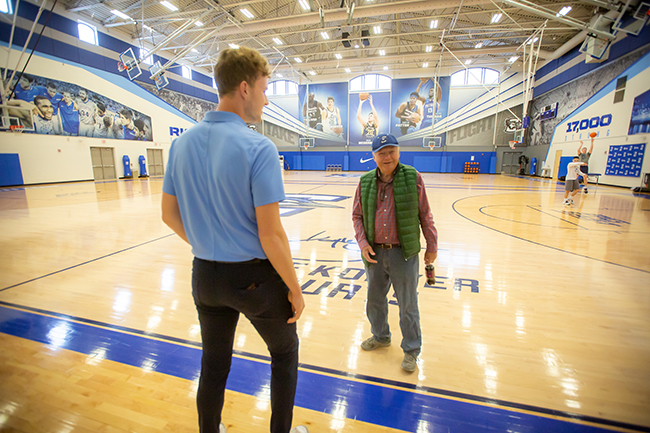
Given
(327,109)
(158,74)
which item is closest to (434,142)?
(327,109)

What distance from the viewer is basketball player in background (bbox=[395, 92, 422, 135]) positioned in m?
24.9

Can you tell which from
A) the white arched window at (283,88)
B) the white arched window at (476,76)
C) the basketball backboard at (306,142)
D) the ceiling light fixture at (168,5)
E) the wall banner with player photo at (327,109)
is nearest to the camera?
the ceiling light fixture at (168,5)

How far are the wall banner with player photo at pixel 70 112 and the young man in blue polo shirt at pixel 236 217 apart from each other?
57.4ft

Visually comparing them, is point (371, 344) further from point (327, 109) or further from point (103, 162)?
point (327, 109)

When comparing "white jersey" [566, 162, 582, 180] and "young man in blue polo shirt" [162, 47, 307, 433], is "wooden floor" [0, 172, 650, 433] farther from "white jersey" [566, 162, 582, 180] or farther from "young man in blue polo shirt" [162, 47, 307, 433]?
"white jersey" [566, 162, 582, 180]

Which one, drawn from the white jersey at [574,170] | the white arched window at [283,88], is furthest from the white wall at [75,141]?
the white jersey at [574,170]

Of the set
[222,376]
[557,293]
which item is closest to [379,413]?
[222,376]

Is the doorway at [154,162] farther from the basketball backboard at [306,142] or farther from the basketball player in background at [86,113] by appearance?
the basketball backboard at [306,142]

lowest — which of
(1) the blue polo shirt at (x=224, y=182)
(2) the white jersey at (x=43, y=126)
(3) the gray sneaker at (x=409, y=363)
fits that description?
(3) the gray sneaker at (x=409, y=363)

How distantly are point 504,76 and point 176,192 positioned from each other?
27.4 m

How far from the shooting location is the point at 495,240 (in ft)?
16.7

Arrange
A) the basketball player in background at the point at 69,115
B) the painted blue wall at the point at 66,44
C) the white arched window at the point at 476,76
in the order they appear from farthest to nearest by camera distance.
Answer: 1. the white arched window at the point at 476,76
2. the basketball player in background at the point at 69,115
3. the painted blue wall at the point at 66,44

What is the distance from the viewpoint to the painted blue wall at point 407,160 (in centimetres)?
2506

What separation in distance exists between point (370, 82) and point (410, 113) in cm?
430
